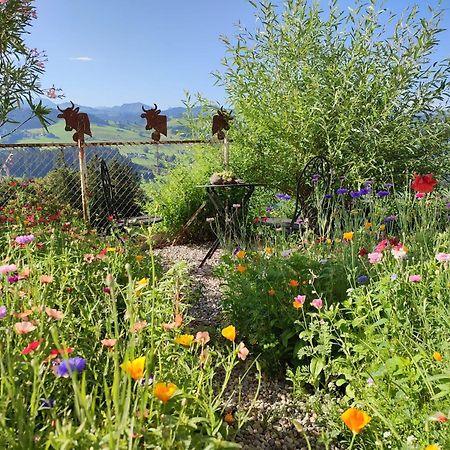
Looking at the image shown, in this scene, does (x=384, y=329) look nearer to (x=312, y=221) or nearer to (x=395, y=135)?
(x=312, y=221)

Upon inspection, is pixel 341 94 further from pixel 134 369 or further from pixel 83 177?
pixel 134 369

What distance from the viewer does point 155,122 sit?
6195 millimetres

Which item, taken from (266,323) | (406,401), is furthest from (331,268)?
(406,401)

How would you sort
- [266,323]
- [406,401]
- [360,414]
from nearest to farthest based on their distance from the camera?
[360,414] < [406,401] < [266,323]

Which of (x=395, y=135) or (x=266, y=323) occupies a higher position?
(x=395, y=135)

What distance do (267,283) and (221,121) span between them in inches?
161

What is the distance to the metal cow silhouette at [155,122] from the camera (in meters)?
6.09

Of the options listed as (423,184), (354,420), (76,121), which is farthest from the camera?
(76,121)

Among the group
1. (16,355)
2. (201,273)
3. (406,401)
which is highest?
(16,355)

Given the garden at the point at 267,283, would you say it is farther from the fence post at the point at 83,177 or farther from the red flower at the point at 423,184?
the fence post at the point at 83,177

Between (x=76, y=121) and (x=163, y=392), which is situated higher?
(x=76, y=121)

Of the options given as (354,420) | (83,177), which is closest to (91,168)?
(83,177)

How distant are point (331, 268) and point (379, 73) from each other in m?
3.74

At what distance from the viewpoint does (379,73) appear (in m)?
5.45
